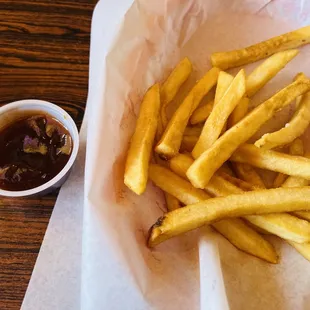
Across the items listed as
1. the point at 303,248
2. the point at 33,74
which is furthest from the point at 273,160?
the point at 33,74

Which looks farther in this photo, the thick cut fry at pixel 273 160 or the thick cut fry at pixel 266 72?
the thick cut fry at pixel 266 72

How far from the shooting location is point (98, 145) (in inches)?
44.6

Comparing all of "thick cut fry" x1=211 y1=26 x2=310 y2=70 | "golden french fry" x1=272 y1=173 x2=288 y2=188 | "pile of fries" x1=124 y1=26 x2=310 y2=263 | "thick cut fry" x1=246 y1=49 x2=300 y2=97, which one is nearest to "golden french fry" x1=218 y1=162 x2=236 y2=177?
"pile of fries" x1=124 y1=26 x2=310 y2=263

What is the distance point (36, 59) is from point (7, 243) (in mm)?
635

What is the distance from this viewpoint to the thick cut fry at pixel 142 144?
3.43ft

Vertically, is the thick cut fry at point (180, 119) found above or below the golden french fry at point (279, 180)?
above

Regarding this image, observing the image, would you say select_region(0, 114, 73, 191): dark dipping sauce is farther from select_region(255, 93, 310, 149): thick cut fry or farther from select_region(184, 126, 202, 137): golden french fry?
select_region(255, 93, 310, 149): thick cut fry

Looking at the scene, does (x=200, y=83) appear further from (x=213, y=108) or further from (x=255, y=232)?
(x=255, y=232)

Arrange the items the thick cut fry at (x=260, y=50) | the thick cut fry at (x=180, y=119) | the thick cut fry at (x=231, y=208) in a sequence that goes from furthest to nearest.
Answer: the thick cut fry at (x=260, y=50), the thick cut fry at (x=180, y=119), the thick cut fry at (x=231, y=208)

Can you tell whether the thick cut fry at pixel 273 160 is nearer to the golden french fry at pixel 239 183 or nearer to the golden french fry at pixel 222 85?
the golden french fry at pixel 239 183

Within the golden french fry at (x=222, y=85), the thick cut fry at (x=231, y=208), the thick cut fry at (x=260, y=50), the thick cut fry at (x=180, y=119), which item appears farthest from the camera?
the thick cut fry at (x=260, y=50)

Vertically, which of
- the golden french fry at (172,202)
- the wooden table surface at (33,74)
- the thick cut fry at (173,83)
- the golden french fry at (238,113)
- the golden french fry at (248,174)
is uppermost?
the golden french fry at (238,113)

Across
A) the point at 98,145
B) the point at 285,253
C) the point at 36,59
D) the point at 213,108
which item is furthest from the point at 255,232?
the point at 36,59

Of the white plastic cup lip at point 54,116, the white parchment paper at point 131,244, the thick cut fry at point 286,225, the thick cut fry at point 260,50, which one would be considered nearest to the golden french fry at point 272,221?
the thick cut fry at point 286,225
